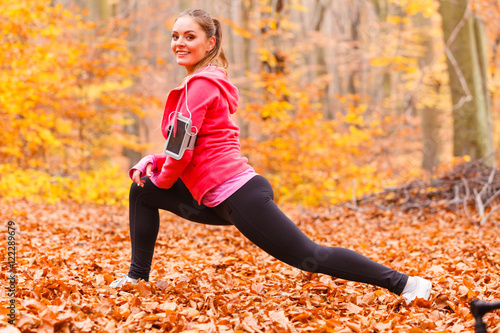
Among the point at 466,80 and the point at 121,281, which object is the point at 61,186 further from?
the point at 466,80

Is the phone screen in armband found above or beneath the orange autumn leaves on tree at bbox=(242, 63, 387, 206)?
above

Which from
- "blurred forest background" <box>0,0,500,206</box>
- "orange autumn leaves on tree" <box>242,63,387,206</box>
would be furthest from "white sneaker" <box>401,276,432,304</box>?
"orange autumn leaves on tree" <box>242,63,387,206</box>

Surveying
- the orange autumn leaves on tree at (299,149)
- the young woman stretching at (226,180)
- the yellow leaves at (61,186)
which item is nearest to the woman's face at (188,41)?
the young woman stretching at (226,180)

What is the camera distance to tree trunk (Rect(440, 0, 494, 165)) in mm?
8883

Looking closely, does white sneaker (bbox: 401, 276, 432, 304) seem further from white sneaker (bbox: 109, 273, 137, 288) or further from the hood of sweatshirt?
white sneaker (bbox: 109, 273, 137, 288)

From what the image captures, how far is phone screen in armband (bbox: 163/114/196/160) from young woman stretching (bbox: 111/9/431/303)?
0.04 metres

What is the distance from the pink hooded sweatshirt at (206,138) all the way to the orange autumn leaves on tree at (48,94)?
20.5 ft

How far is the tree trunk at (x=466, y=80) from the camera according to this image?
8.88 metres

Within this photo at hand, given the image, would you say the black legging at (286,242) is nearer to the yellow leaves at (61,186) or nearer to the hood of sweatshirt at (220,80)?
the hood of sweatshirt at (220,80)

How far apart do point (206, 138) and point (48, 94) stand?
797 cm

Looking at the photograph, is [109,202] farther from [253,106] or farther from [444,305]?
[444,305]

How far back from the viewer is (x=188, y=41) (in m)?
3.02

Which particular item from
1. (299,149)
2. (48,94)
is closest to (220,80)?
(299,149)

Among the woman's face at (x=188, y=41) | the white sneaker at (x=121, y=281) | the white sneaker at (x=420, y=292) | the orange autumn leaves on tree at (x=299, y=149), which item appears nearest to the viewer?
the white sneaker at (x=420, y=292)
